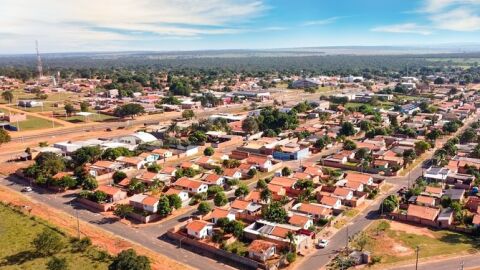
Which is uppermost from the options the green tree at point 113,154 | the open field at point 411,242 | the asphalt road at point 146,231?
the green tree at point 113,154

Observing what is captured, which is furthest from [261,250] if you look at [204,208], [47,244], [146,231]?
[47,244]

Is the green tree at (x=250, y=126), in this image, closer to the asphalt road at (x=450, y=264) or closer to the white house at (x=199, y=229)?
the white house at (x=199, y=229)

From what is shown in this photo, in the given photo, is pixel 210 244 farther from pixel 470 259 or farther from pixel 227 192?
pixel 470 259

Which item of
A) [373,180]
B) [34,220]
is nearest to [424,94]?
[373,180]

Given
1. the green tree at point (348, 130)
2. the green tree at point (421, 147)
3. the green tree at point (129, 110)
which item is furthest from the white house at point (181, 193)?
the green tree at point (129, 110)

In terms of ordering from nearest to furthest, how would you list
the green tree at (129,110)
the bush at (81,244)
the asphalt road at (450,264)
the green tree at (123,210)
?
the asphalt road at (450,264), the bush at (81,244), the green tree at (123,210), the green tree at (129,110)

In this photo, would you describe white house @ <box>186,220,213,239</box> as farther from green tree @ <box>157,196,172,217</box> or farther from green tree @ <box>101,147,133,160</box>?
green tree @ <box>101,147,133,160</box>

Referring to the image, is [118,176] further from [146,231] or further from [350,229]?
[350,229]
